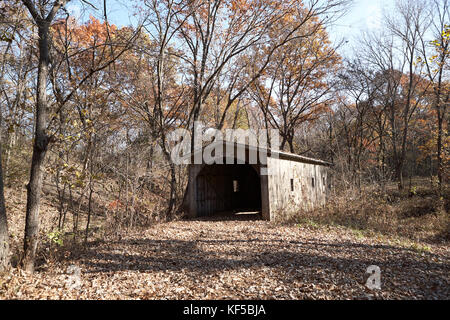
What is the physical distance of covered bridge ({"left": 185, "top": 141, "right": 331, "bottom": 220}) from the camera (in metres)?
9.98

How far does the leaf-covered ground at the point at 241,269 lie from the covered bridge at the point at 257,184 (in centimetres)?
289

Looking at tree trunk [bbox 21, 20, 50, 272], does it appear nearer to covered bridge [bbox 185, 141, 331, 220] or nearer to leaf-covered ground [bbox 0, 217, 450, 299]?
leaf-covered ground [bbox 0, 217, 450, 299]

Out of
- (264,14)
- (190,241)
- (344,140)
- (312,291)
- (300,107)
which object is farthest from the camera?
(344,140)

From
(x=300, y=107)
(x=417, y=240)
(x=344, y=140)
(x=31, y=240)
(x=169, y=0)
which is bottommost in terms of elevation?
(x=417, y=240)

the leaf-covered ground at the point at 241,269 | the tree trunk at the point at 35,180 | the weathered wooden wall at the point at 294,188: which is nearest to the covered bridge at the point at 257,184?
the weathered wooden wall at the point at 294,188

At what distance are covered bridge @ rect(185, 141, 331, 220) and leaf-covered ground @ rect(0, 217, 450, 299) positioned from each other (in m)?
2.89

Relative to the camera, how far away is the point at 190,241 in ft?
23.1

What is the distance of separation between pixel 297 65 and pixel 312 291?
57.8 ft

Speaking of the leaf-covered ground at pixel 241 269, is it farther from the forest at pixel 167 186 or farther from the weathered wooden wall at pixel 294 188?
the weathered wooden wall at pixel 294 188

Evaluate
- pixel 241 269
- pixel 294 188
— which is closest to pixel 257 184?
pixel 294 188

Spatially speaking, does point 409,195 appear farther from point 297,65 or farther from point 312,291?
point 312,291

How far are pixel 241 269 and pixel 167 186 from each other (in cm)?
1037

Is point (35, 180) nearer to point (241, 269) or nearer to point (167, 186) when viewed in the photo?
point (241, 269)
